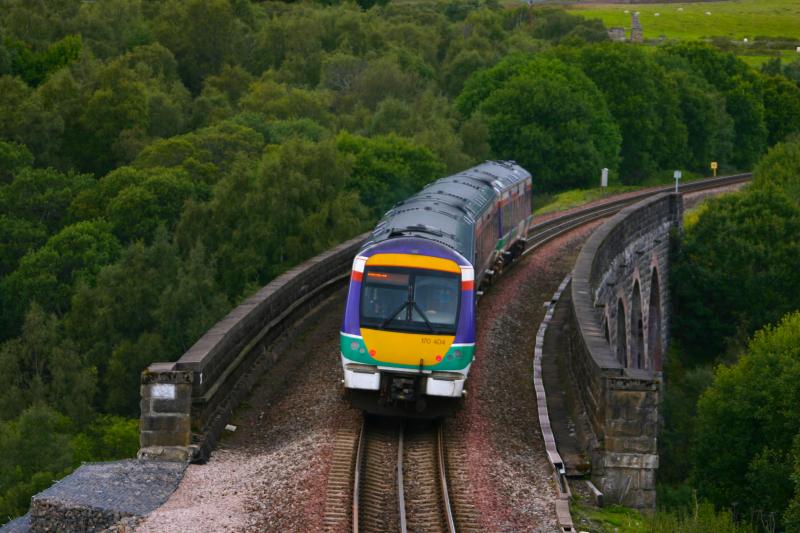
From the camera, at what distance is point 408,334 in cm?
2048

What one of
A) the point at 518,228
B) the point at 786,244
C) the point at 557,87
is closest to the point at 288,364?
the point at 518,228

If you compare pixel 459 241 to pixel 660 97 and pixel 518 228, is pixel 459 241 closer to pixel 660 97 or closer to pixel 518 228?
pixel 518 228

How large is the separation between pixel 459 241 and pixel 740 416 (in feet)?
57.3

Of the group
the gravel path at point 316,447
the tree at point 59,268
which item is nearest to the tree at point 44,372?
the tree at point 59,268

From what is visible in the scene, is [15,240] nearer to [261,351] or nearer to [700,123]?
[261,351]

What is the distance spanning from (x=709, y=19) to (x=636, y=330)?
13979 cm

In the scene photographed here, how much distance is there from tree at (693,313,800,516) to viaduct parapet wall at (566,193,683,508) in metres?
3.82

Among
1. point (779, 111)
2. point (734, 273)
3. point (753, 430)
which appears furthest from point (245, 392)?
point (779, 111)

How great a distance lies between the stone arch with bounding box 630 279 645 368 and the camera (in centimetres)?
4619

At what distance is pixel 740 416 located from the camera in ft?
124

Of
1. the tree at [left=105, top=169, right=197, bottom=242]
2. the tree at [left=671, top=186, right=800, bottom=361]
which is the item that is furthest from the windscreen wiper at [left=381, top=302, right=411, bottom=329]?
the tree at [left=105, top=169, right=197, bottom=242]

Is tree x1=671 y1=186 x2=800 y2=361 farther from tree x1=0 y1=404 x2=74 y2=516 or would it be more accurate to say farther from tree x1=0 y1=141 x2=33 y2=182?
tree x1=0 y1=141 x2=33 y2=182

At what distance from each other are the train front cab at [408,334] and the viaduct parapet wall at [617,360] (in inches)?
86.7

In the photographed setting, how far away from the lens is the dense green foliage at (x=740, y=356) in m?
36.1
